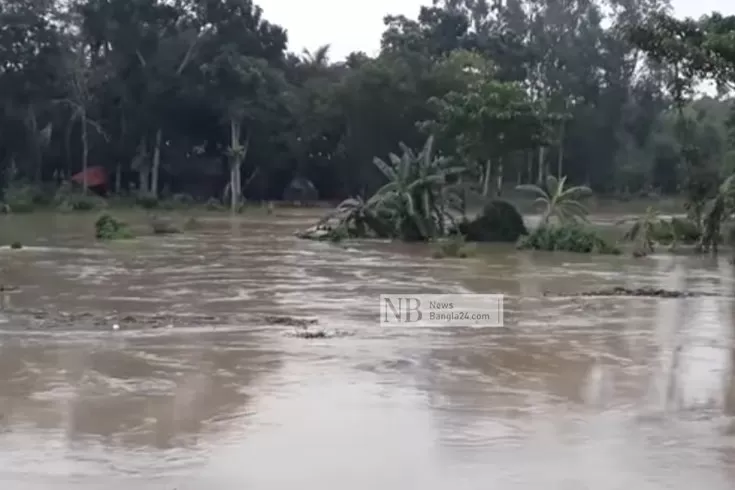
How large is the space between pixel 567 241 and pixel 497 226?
12.7 feet

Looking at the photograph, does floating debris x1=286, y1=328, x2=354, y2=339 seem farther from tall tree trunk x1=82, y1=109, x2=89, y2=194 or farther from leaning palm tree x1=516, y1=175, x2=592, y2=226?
tall tree trunk x1=82, y1=109, x2=89, y2=194

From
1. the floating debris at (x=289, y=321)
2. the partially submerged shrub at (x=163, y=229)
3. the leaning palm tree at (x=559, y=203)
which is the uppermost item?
the leaning palm tree at (x=559, y=203)

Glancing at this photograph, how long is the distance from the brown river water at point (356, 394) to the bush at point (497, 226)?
12.7 m

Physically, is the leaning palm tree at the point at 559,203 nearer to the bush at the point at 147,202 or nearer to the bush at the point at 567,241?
the bush at the point at 567,241

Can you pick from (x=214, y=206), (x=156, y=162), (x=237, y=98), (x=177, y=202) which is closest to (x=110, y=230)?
(x=214, y=206)

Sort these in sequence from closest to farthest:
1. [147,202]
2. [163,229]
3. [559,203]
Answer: [559,203]
[163,229]
[147,202]

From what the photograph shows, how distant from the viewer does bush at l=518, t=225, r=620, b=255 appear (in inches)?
1017

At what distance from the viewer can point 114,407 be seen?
→ 8094 mm

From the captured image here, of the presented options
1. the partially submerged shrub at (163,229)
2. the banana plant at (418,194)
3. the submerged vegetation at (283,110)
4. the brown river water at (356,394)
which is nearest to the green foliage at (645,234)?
the banana plant at (418,194)

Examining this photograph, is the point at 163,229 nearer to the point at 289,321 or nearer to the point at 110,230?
the point at 110,230

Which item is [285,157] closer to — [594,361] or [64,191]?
[64,191]

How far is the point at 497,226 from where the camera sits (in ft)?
98.0

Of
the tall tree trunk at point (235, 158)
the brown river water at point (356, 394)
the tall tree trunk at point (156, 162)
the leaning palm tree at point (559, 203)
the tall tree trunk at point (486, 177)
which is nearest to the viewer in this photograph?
the brown river water at point (356, 394)

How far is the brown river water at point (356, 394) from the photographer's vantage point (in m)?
6.51
